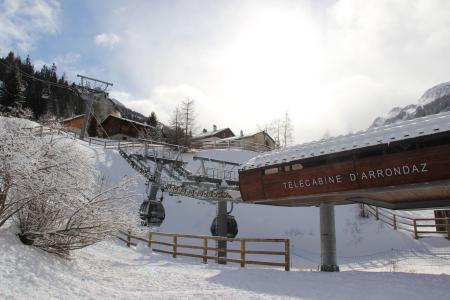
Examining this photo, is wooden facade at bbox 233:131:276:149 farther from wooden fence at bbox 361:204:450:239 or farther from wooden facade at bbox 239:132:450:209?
wooden facade at bbox 239:132:450:209

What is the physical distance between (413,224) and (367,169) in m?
13.8

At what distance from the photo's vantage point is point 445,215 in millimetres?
24672

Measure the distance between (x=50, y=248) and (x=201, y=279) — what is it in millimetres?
4247

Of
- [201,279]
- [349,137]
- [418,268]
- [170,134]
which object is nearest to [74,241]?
[201,279]

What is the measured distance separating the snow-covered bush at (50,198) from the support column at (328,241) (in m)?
7.17

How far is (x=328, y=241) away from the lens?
14477 mm

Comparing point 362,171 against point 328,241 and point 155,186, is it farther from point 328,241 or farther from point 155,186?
point 155,186

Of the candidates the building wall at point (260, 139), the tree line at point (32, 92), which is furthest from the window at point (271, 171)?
the tree line at point (32, 92)

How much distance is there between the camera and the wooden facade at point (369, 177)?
36.6 feet

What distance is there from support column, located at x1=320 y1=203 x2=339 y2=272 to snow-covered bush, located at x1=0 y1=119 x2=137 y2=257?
23.5ft

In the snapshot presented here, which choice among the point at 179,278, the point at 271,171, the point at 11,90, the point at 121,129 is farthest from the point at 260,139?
the point at 179,278

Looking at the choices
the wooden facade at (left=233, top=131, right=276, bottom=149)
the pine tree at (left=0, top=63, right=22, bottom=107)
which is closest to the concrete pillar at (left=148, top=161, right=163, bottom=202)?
the wooden facade at (left=233, top=131, right=276, bottom=149)

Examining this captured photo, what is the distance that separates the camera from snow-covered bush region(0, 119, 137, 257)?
9.90 m

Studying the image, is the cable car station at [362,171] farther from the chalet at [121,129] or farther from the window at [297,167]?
the chalet at [121,129]
